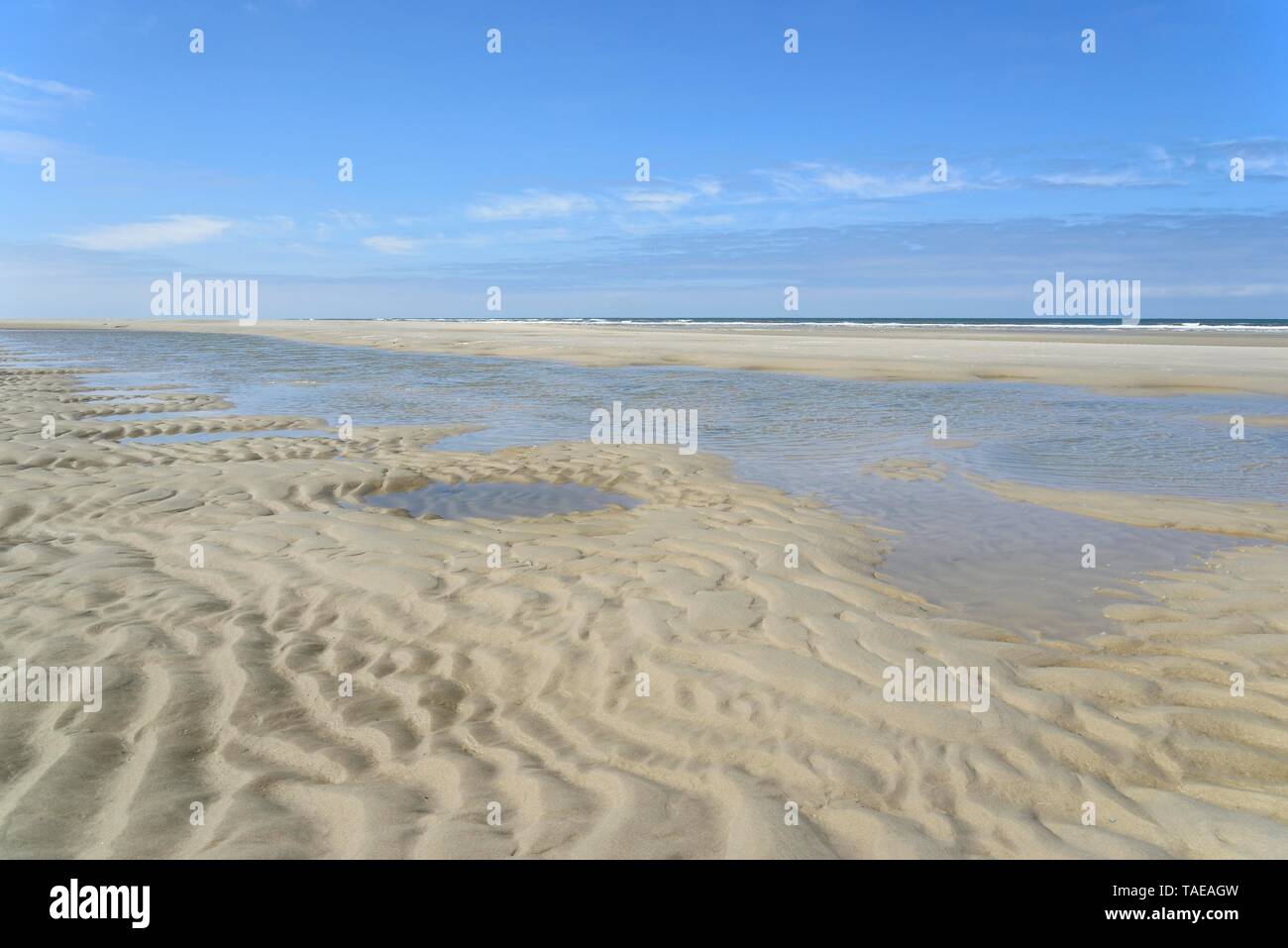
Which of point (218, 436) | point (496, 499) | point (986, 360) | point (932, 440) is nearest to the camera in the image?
point (496, 499)

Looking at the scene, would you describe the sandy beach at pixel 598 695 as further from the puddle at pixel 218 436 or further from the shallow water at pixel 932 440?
the puddle at pixel 218 436

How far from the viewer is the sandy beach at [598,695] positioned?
3.33 m

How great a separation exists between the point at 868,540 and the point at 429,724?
179 inches

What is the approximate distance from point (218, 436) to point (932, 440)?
12.0 meters

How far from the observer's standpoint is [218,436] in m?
13.4

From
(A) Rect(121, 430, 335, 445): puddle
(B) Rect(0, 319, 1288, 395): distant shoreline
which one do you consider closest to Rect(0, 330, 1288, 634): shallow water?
(A) Rect(121, 430, 335, 445): puddle

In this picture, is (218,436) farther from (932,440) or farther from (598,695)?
(932,440)

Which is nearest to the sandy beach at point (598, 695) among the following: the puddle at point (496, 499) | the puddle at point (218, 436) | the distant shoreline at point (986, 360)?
the puddle at point (496, 499)

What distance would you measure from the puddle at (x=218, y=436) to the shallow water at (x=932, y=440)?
33cm

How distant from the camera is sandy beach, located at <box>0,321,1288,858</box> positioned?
10.9 feet

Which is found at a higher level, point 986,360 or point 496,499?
point 986,360

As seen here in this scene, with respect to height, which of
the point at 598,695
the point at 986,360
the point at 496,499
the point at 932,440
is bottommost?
the point at 598,695

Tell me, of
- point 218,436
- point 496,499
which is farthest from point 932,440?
point 218,436
